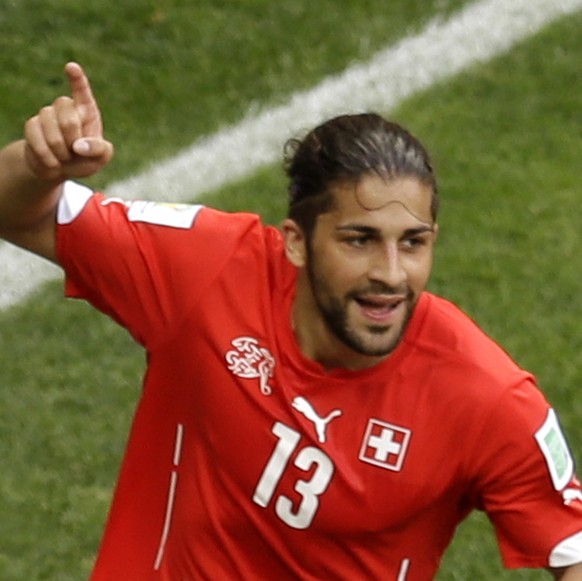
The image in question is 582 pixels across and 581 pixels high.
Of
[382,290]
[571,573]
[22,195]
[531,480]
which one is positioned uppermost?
[22,195]

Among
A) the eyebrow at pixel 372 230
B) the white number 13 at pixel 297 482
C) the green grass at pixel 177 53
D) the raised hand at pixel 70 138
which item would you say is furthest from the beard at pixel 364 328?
the green grass at pixel 177 53

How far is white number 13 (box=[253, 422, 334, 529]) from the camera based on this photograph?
3221 millimetres

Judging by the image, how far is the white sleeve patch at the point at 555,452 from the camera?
309 centimetres

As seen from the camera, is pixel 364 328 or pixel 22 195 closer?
pixel 364 328

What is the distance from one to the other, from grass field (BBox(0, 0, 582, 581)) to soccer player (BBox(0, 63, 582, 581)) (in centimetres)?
170

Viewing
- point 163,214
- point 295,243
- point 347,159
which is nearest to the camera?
point 347,159

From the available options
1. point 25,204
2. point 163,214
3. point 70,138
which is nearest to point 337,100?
point 163,214

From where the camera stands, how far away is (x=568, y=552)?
3.12 meters

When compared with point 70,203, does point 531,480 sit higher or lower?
lower

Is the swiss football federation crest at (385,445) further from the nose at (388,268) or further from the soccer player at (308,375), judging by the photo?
the nose at (388,268)

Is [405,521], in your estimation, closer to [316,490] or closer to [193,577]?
[316,490]

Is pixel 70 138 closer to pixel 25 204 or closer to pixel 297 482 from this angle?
pixel 25 204

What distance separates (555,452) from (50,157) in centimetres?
109

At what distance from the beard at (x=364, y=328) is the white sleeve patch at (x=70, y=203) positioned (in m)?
0.53
